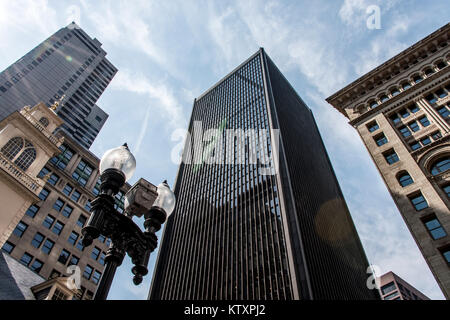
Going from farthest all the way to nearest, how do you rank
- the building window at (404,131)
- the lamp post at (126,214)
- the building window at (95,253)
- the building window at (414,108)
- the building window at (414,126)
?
the building window at (95,253), the building window at (414,108), the building window at (404,131), the building window at (414,126), the lamp post at (126,214)

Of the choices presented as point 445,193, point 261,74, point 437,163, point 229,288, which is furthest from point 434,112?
point 261,74

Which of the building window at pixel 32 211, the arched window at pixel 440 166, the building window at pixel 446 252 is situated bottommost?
the building window at pixel 446 252

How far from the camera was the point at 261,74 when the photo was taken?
10238 centimetres

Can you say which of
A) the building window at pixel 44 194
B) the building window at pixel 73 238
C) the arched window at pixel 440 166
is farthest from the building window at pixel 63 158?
the arched window at pixel 440 166

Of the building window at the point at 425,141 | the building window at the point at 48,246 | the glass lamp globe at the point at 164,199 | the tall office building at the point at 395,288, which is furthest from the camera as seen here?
the tall office building at the point at 395,288

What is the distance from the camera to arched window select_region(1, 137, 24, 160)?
94.5 ft

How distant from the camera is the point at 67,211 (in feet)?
156

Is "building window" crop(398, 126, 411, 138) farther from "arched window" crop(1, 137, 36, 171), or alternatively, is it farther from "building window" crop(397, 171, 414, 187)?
"arched window" crop(1, 137, 36, 171)

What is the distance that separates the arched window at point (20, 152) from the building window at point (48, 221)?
16537mm

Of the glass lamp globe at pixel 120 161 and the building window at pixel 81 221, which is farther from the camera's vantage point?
the building window at pixel 81 221

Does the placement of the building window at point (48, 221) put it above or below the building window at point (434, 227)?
above

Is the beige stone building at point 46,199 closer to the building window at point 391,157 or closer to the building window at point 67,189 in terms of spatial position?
the building window at point 67,189

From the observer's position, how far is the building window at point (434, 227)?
1066 inches
